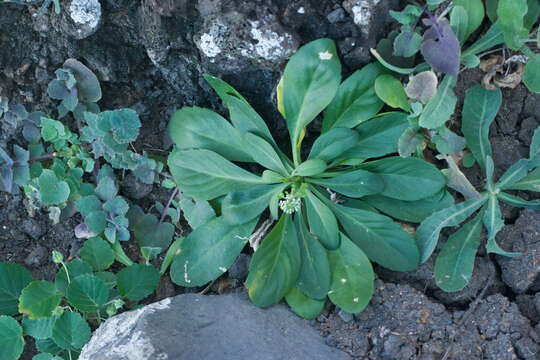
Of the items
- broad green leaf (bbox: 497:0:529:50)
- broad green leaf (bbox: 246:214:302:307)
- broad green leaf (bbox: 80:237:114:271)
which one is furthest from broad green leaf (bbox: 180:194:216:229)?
broad green leaf (bbox: 497:0:529:50)

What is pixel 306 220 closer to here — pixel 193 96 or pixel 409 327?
pixel 409 327

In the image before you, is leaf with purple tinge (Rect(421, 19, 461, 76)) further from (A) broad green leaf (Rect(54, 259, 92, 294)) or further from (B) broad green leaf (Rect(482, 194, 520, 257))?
(A) broad green leaf (Rect(54, 259, 92, 294))

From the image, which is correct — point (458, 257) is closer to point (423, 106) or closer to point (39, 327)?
point (423, 106)

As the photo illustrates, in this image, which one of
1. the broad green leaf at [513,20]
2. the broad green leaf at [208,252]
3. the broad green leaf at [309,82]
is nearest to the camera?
the broad green leaf at [513,20]

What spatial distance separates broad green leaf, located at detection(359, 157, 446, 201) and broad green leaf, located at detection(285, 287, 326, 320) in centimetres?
51

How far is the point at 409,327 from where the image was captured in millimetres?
1836

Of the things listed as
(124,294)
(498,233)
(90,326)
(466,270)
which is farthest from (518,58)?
(90,326)

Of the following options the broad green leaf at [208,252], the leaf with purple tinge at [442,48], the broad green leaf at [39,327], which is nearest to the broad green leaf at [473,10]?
the leaf with purple tinge at [442,48]

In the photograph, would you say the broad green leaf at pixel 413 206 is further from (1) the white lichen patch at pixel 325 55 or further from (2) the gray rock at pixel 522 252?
(1) the white lichen patch at pixel 325 55

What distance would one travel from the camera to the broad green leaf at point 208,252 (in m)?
2.00

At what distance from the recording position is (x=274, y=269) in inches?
75.6

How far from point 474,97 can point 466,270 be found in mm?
672

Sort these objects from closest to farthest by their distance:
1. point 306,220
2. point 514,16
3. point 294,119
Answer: point 514,16 < point 294,119 < point 306,220

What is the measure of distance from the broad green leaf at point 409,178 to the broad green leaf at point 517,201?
26 centimetres
